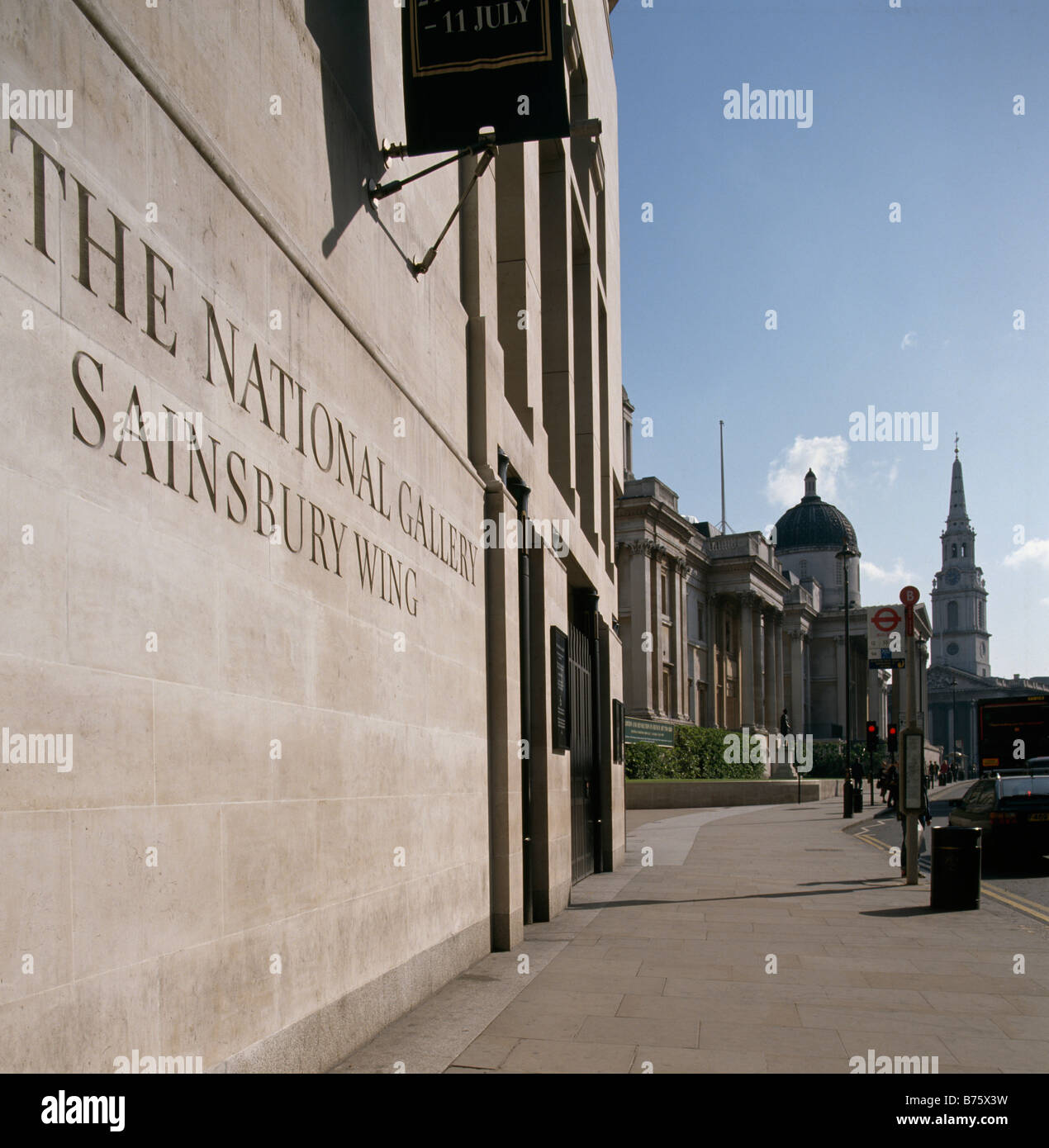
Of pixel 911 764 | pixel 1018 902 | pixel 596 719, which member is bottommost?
pixel 1018 902

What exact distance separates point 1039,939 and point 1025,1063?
572 centimetres

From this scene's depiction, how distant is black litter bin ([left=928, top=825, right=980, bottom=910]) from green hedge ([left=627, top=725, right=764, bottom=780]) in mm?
33607

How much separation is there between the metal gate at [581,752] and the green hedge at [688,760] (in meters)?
29.1

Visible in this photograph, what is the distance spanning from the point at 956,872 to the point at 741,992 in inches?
253

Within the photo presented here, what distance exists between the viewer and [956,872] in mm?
14102

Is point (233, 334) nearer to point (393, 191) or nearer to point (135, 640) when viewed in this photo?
point (135, 640)

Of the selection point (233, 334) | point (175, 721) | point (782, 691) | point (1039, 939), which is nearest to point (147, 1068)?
point (175, 721)

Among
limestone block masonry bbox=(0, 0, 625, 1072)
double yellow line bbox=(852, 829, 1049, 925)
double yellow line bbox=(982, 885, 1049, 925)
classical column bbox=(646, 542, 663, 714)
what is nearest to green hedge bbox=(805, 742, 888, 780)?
classical column bbox=(646, 542, 663, 714)

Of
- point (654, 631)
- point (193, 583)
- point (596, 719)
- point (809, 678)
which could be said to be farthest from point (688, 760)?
point (809, 678)

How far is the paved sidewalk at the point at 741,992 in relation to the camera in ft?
22.5
